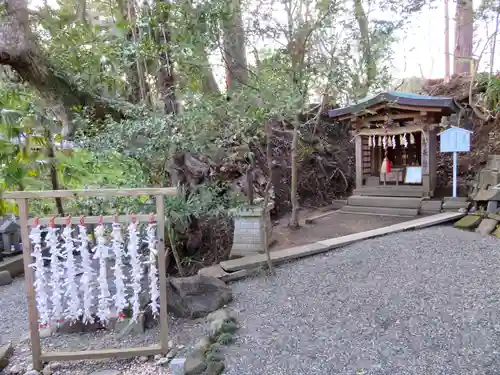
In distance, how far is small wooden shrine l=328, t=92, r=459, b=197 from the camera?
7.66 meters

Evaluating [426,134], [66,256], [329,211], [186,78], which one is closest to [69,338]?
[66,256]

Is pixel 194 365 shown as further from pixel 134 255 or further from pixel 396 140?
pixel 396 140

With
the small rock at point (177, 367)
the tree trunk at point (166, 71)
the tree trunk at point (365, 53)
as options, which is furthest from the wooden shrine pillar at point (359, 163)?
the small rock at point (177, 367)

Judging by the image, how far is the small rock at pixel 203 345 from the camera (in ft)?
9.19

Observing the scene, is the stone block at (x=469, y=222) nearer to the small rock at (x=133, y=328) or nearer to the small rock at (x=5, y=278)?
the small rock at (x=133, y=328)

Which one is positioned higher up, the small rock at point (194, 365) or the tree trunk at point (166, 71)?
the tree trunk at point (166, 71)

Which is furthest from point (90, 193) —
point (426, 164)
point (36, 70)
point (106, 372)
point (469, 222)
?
point (426, 164)

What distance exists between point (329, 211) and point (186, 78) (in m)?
5.39

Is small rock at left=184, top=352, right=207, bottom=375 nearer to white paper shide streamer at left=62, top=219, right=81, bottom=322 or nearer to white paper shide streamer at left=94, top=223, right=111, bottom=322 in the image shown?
white paper shide streamer at left=94, top=223, right=111, bottom=322

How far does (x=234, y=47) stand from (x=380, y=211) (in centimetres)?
510

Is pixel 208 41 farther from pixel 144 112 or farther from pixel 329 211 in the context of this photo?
pixel 329 211

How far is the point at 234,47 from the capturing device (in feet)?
16.0

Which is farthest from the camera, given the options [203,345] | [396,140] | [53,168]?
[396,140]

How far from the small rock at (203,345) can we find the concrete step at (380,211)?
229 inches
